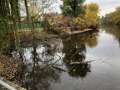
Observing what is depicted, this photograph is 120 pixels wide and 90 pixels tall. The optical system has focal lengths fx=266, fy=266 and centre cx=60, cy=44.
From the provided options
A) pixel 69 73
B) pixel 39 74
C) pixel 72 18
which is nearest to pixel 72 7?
pixel 72 18

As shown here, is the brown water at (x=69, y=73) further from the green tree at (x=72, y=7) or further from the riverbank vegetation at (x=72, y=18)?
the green tree at (x=72, y=7)

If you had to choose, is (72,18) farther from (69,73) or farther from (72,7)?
(69,73)

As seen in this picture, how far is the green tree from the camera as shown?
205 ft

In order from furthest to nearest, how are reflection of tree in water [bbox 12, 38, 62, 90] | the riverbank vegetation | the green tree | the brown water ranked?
1. the green tree
2. the riverbank vegetation
3. reflection of tree in water [bbox 12, 38, 62, 90]
4. the brown water

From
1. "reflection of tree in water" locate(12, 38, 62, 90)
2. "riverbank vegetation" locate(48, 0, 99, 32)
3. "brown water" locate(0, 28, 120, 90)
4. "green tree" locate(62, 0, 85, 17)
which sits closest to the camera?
"brown water" locate(0, 28, 120, 90)

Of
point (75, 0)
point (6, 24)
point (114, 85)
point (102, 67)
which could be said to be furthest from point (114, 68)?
point (75, 0)

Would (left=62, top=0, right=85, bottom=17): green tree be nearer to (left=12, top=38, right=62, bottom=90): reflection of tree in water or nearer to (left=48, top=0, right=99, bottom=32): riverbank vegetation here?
(left=48, top=0, right=99, bottom=32): riverbank vegetation

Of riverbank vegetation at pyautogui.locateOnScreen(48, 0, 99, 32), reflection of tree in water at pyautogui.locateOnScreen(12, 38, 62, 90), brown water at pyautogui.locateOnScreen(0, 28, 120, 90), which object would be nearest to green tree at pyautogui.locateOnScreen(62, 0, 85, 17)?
riverbank vegetation at pyautogui.locateOnScreen(48, 0, 99, 32)

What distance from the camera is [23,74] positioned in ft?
64.2

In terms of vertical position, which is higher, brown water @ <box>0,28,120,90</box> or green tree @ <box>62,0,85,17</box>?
green tree @ <box>62,0,85,17</box>

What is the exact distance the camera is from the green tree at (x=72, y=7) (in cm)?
6262

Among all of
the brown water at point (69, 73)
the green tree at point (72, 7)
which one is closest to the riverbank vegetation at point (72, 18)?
the green tree at point (72, 7)

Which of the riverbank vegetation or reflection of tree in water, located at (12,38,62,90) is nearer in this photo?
reflection of tree in water, located at (12,38,62,90)

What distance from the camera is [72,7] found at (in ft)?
207
